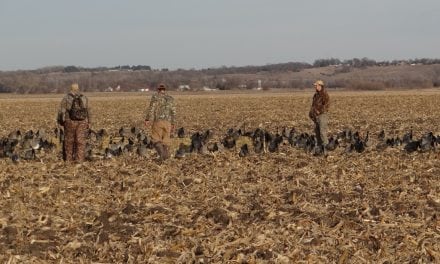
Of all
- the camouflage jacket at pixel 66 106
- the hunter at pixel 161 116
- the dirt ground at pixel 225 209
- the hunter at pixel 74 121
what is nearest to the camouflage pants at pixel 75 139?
the hunter at pixel 74 121

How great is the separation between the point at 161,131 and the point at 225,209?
17.5 ft

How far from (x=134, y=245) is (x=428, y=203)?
4.17 m

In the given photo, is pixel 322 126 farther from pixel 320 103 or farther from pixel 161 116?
pixel 161 116

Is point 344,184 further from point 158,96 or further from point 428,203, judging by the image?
point 158,96

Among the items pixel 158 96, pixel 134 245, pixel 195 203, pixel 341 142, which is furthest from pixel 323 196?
pixel 341 142

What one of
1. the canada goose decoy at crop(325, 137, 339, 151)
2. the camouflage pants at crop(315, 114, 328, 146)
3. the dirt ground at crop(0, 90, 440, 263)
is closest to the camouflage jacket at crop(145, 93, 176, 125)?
the dirt ground at crop(0, 90, 440, 263)

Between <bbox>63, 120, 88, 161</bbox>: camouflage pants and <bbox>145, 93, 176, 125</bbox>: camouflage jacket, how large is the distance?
1.40 meters

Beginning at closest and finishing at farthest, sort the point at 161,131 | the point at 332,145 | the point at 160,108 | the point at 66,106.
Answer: the point at 66,106, the point at 160,108, the point at 161,131, the point at 332,145

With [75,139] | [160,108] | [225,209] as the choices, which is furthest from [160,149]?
[225,209]

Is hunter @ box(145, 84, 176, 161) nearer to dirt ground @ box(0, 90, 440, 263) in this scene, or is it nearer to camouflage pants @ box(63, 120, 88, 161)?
dirt ground @ box(0, 90, 440, 263)

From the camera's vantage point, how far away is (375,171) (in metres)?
11.7

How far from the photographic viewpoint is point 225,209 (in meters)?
8.82

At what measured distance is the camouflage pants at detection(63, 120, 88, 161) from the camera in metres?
13.1

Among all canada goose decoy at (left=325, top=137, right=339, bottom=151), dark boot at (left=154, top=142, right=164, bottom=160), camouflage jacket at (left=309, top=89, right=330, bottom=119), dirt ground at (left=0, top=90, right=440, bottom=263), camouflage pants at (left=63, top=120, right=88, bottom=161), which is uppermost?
camouflage jacket at (left=309, top=89, right=330, bottom=119)
